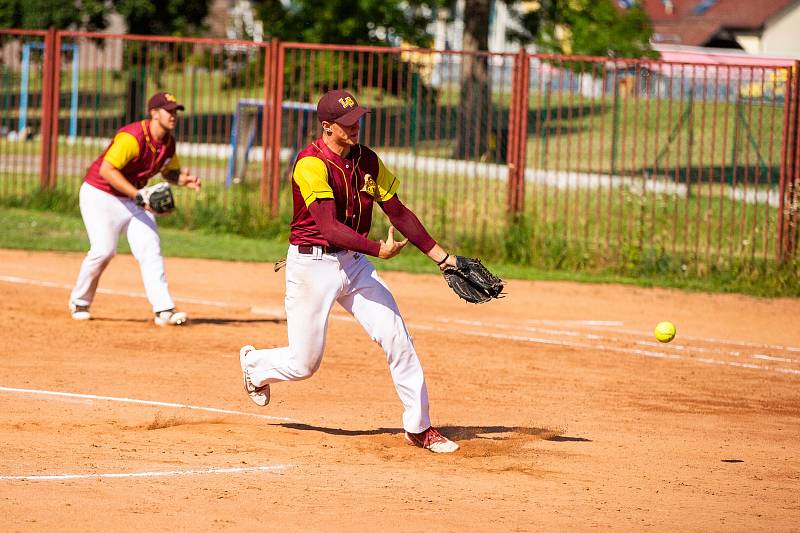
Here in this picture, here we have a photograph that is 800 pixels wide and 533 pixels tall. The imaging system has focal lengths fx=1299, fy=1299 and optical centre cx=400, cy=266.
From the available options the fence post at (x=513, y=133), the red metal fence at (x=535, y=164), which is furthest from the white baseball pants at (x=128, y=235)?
the fence post at (x=513, y=133)

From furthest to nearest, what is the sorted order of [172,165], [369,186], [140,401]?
1. [172,165]
2. [140,401]
3. [369,186]

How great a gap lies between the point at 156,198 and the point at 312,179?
464 cm

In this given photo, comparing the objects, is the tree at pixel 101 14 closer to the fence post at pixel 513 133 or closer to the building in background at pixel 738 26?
the fence post at pixel 513 133

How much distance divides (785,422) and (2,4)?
111 feet

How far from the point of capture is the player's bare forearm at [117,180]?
1227 cm

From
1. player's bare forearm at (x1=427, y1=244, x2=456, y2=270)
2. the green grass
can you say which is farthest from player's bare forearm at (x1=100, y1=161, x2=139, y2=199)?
the green grass

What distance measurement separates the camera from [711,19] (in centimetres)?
6656

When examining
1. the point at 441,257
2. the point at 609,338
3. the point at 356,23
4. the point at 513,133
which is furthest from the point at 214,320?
the point at 356,23

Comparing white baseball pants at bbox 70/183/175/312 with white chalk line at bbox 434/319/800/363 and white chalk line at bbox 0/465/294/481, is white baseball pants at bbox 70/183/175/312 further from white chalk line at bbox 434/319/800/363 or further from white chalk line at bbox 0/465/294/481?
white chalk line at bbox 0/465/294/481

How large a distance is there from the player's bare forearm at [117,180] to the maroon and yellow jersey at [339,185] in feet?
13.7

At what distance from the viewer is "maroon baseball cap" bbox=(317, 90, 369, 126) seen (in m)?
8.11

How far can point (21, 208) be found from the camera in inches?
846

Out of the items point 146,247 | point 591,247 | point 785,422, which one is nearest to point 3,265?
point 146,247

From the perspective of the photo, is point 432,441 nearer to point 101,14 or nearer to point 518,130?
point 518,130
